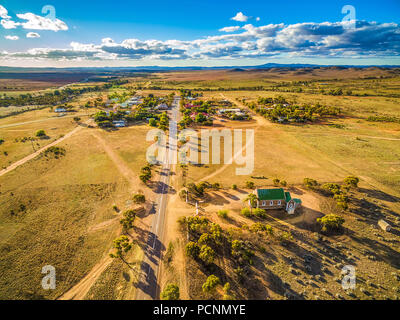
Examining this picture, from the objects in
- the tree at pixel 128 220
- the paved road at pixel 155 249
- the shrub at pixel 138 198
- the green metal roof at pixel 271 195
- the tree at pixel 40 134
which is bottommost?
the paved road at pixel 155 249

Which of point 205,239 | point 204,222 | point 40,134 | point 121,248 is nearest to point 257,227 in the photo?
point 204,222

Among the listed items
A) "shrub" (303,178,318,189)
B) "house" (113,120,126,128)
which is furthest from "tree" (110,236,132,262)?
"house" (113,120,126,128)

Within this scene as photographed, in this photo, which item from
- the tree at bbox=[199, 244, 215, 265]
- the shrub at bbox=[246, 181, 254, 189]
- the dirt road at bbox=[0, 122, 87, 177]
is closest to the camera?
the tree at bbox=[199, 244, 215, 265]

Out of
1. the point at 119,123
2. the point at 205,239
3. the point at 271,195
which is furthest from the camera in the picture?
the point at 119,123

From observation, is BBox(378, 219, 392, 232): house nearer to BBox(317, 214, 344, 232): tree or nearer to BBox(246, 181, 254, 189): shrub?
BBox(317, 214, 344, 232): tree

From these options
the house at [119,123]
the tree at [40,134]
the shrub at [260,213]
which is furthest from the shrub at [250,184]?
the tree at [40,134]

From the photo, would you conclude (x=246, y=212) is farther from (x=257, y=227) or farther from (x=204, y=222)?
(x=204, y=222)

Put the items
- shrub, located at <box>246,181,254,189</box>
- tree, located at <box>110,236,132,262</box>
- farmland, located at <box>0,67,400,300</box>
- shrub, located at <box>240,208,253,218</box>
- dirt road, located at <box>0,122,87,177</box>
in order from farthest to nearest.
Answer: dirt road, located at <box>0,122,87,177</box> < shrub, located at <box>246,181,254,189</box> < shrub, located at <box>240,208,253,218</box> < tree, located at <box>110,236,132,262</box> < farmland, located at <box>0,67,400,300</box>

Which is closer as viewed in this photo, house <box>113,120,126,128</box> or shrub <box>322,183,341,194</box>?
shrub <box>322,183,341,194</box>

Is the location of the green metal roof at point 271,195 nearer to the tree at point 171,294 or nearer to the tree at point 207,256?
the tree at point 207,256
